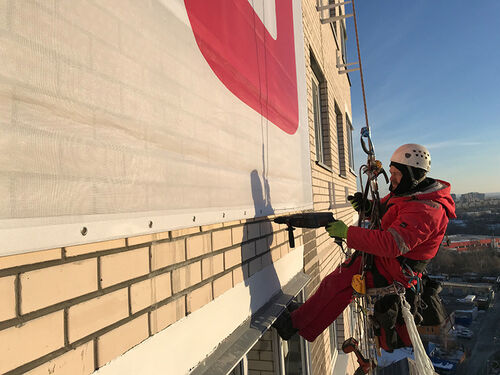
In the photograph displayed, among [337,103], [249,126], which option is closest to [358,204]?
[249,126]

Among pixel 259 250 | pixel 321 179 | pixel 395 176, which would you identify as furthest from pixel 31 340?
pixel 321 179

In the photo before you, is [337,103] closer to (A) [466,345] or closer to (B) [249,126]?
(B) [249,126]

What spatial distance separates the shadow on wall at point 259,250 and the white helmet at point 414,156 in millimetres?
1399

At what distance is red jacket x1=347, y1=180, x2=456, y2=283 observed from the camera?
8.14 feet

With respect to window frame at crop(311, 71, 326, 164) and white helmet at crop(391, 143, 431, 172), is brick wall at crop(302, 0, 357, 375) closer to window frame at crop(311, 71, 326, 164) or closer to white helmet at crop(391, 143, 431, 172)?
window frame at crop(311, 71, 326, 164)

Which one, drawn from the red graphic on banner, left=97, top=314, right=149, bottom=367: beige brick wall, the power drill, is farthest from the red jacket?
left=97, top=314, right=149, bottom=367: beige brick wall

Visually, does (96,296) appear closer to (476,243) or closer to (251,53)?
(251,53)

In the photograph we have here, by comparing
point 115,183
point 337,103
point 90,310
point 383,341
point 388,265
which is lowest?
point 383,341

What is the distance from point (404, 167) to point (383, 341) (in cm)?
166

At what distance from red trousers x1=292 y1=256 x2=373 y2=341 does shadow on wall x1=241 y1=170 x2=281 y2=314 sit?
1.47 feet

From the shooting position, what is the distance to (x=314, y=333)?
115 inches

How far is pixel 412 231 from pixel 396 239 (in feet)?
0.46

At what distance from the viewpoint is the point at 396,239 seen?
247cm

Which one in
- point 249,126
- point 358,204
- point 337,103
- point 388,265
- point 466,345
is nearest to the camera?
point 249,126
